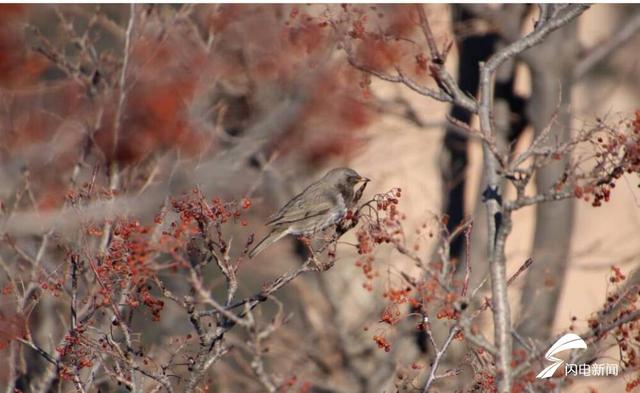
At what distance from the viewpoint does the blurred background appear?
23.8 feet

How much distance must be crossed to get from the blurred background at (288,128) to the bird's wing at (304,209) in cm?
34

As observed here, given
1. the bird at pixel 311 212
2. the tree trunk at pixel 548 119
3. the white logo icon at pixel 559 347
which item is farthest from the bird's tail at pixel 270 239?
the tree trunk at pixel 548 119

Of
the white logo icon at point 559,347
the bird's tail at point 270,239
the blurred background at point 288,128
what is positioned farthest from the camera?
the blurred background at point 288,128

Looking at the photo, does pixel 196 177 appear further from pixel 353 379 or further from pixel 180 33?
pixel 353 379

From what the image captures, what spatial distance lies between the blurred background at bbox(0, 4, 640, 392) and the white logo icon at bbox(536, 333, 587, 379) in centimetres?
243

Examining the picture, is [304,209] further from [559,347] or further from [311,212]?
[559,347]

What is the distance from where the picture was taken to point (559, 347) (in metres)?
4.22

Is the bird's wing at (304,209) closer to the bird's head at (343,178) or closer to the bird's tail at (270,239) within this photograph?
the bird's tail at (270,239)

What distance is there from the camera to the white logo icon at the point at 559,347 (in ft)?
13.1

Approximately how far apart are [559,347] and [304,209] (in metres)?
3.12

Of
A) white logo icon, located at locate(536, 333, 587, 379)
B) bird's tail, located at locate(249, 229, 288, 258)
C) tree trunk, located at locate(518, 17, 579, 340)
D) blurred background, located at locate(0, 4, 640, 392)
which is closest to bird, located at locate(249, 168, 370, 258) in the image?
bird's tail, located at locate(249, 229, 288, 258)

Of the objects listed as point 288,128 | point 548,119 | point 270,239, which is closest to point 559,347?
point 270,239

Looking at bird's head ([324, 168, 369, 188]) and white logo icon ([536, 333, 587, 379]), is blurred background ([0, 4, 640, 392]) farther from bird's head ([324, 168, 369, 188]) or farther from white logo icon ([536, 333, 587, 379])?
white logo icon ([536, 333, 587, 379])

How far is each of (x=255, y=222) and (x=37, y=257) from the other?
5.49 meters
